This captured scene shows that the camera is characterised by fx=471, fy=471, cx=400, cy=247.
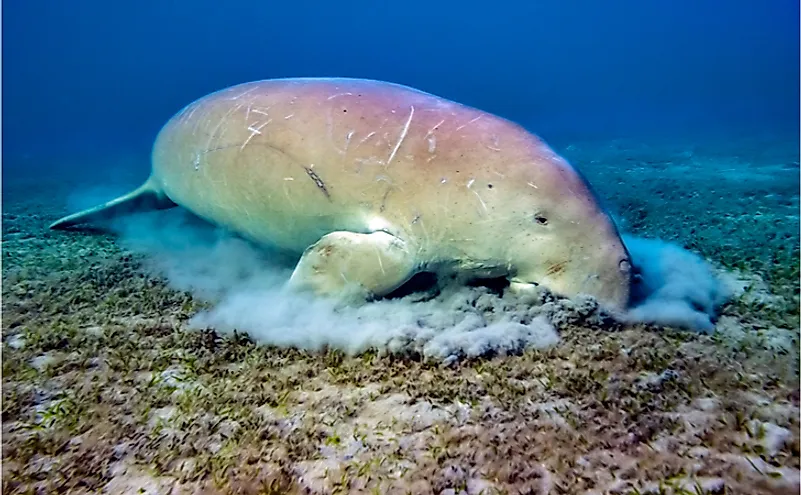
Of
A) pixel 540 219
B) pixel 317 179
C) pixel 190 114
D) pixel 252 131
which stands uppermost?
pixel 190 114

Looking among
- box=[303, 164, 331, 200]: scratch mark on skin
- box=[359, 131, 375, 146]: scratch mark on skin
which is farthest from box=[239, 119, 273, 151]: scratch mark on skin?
box=[359, 131, 375, 146]: scratch mark on skin

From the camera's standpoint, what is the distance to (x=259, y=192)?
3.93m

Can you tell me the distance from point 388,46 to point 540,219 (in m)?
141

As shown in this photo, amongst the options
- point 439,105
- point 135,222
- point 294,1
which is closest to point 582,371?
point 439,105

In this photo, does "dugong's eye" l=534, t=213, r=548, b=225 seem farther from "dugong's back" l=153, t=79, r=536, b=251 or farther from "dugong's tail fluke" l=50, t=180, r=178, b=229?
"dugong's tail fluke" l=50, t=180, r=178, b=229

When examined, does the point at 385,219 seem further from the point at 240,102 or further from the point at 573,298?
the point at 240,102

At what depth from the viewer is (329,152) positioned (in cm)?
361

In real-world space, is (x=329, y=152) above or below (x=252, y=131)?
below

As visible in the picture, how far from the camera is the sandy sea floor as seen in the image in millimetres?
1824

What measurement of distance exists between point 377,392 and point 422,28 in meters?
141

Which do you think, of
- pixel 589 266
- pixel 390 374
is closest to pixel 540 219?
pixel 589 266

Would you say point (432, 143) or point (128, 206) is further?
point (128, 206)

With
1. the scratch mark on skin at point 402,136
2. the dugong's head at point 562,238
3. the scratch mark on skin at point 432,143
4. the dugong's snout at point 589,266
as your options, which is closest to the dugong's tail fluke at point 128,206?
the scratch mark on skin at point 402,136

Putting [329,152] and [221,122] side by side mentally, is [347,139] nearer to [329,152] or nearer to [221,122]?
[329,152]
